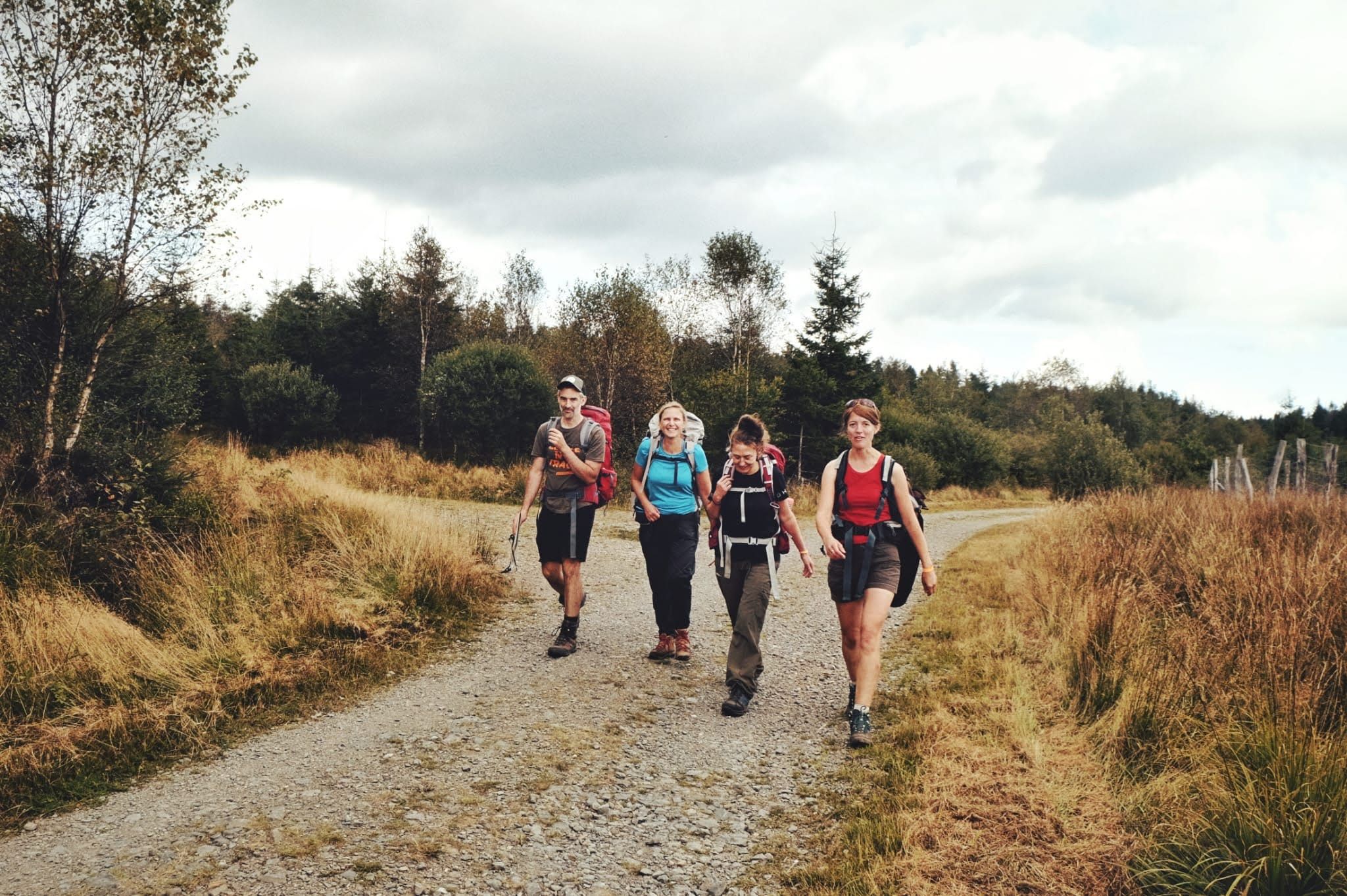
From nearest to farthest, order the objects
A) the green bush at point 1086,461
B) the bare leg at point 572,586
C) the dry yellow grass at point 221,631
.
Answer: the dry yellow grass at point 221,631, the bare leg at point 572,586, the green bush at point 1086,461

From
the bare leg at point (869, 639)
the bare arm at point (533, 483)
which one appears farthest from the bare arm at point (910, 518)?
the bare arm at point (533, 483)

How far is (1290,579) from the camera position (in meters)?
5.83

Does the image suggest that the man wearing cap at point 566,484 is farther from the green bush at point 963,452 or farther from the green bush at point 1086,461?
the green bush at point 963,452

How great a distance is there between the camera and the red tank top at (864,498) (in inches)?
191

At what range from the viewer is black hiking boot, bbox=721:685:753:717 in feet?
16.9

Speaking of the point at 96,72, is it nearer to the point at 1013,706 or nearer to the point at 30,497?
the point at 30,497

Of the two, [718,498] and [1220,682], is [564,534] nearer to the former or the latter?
[718,498]

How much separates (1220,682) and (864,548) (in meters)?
2.50

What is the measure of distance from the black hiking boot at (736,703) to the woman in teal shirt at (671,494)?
1037 millimetres

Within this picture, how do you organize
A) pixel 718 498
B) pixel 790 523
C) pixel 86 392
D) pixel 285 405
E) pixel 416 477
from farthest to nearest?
pixel 285 405 < pixel 416 477 < pixel 86 392 < pixel 718 498 < pixel 790 523

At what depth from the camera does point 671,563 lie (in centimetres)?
609

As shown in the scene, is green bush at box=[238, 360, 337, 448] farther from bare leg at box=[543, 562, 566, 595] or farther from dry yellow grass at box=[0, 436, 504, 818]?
bare leg at box=[543, 562, 566, 595]

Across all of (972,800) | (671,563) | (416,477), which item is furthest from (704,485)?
(416,477)

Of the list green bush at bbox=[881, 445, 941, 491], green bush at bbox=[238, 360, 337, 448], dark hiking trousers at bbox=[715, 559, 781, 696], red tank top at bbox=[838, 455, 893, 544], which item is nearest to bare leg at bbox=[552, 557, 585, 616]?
dark hiking trousers at bbox=[715, 559, 781, 696]
